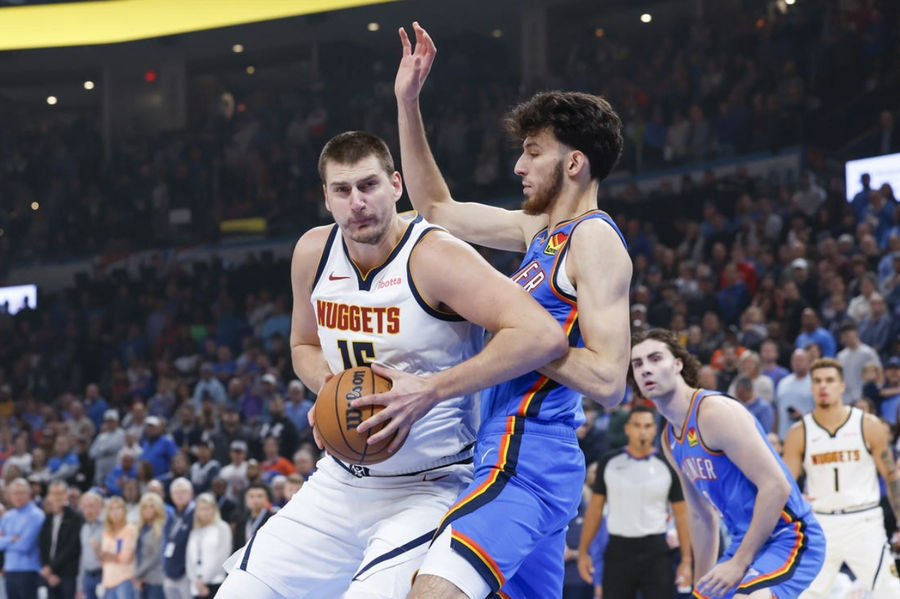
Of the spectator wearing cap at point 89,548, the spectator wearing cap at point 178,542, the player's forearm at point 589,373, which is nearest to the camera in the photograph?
the player's forearm at point 589,373

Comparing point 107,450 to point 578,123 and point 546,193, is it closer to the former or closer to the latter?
point 546,193

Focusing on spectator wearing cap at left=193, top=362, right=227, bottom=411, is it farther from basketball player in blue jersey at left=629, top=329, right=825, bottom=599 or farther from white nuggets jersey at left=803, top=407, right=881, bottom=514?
basketball player in blue jersey at left=629, top=329, right=825, bottom=599

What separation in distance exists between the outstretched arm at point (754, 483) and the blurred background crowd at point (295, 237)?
460 cm

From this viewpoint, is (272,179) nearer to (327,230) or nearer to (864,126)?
(864,126)

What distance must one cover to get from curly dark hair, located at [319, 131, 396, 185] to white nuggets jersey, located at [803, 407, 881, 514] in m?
4.76

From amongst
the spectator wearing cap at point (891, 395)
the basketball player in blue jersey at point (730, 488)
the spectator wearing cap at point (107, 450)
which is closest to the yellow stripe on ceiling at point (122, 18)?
the spectator wearing cap at point (107, 450)

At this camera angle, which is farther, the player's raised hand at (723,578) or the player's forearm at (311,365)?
the player's raised hand at (723,578)

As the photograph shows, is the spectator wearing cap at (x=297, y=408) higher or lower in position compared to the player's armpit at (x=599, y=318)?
lower

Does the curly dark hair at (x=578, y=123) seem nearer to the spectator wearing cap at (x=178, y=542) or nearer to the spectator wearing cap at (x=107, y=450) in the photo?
the spectator wearing cap at (x=178, y=542)

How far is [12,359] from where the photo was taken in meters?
20.4

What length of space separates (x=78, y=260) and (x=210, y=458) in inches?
393

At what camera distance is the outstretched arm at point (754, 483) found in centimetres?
488

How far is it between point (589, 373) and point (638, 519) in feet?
16.5

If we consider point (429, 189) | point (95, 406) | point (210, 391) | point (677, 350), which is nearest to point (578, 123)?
point (429, 189)
